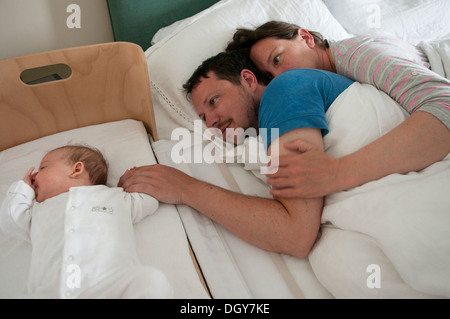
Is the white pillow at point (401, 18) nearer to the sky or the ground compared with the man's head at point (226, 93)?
nearer to the sky

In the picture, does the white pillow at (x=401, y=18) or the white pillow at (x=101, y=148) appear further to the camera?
the white pillow at (x=401, y=18)

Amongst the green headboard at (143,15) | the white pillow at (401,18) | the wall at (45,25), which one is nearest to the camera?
the wall at (45,25)

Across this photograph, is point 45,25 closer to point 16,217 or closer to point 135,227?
point 16,217

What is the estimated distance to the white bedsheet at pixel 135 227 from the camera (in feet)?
2.60

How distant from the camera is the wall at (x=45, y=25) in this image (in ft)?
4.33

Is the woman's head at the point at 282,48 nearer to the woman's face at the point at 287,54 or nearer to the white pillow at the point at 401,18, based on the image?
the woman's face at the point at 287,54

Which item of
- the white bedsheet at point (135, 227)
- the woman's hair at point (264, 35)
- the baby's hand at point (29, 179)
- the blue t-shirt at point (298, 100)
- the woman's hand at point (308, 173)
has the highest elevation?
the woman's hair at point (264, 35)

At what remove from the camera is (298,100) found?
2.86 ft

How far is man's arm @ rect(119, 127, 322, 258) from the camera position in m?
0.82

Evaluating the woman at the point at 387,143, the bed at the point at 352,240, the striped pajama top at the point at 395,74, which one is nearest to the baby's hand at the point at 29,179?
the bed at the point at 352,240

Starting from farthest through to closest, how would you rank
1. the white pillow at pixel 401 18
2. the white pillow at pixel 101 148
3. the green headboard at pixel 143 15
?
the white pillow at pixel 401 18, the green headboard at pixel 143 15, the white pillow at pixel 101 148

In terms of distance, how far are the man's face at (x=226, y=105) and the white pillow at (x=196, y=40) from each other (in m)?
0.15

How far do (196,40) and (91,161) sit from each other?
667mm

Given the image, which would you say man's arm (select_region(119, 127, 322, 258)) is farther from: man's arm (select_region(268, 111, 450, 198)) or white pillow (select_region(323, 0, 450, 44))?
white pillow (select_region(323, 0, 450, 44))
